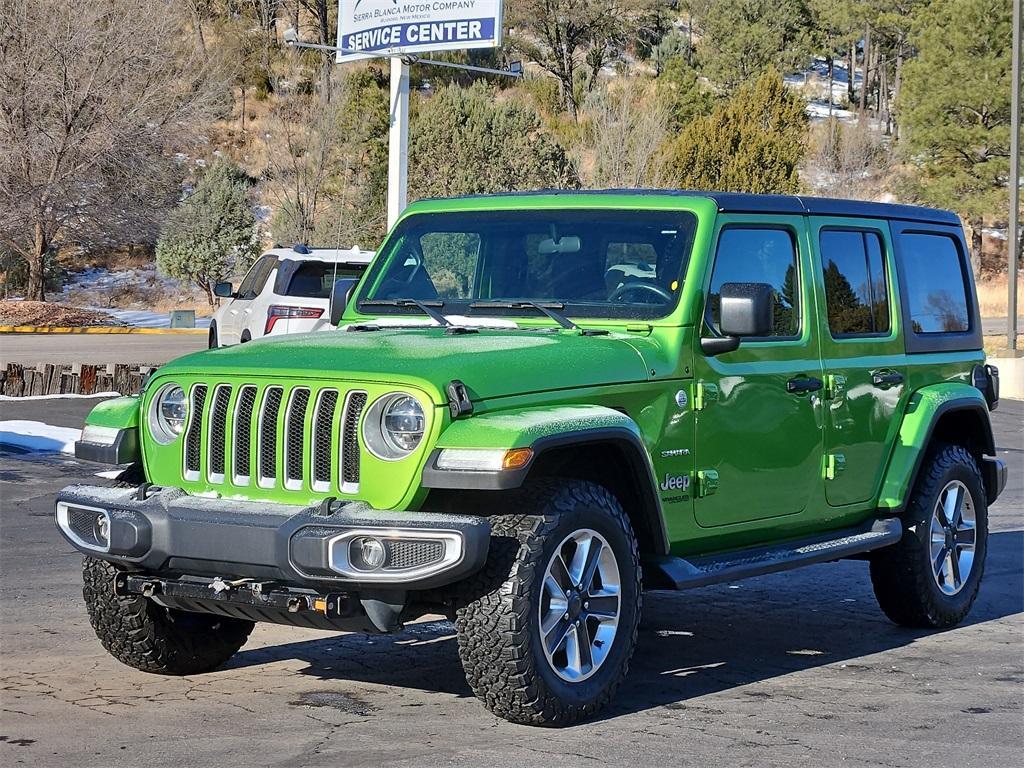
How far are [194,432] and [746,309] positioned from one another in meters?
2.26

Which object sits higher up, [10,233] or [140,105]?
[140,105]

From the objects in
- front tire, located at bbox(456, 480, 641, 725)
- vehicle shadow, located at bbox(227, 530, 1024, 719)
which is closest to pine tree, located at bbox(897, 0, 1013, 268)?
vehicle shadow, located at bbox(227, 530, 1024, 719)

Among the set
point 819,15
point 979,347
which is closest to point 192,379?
point 979,347

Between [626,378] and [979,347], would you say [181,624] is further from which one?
[979,347]

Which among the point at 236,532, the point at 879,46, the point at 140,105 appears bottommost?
the point at 236,532

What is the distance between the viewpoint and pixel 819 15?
3287 inches

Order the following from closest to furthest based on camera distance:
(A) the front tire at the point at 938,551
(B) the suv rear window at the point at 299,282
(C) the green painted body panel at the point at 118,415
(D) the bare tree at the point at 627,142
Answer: (C) the green painted body panel at the point at 118,415, (A) the front tire at the point at 938,551, (B) the suv rear window at the point at 299,282, (D) the bare tree at the point at 627,142

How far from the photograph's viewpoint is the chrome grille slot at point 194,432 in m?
5.86

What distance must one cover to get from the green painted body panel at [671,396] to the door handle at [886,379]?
0.13 ft

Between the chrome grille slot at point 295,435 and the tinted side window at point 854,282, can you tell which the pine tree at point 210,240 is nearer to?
the tinted side window at point 854,282

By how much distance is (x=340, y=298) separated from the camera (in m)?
7.55

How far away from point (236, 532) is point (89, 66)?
38762mm

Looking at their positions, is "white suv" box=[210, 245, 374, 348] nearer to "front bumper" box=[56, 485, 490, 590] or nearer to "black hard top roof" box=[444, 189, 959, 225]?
"black hard top roof" box=[444, 189, 959, 225]

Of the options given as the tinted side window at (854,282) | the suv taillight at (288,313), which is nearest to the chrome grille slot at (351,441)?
the tinted side window at (854,282)
